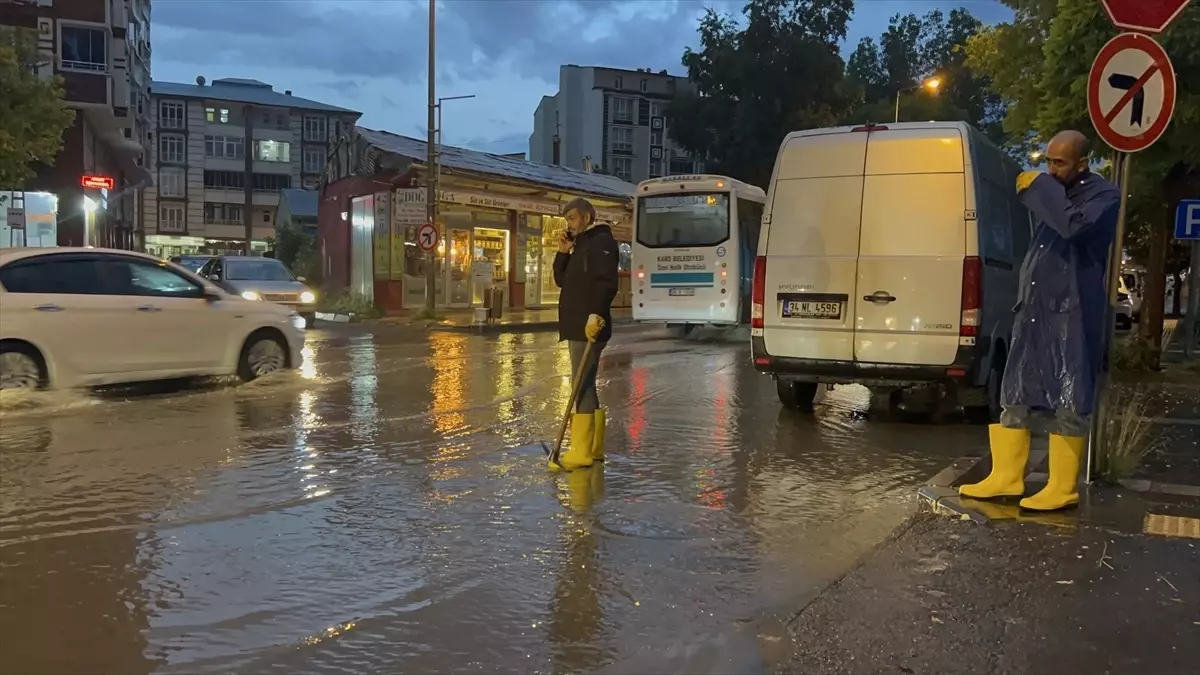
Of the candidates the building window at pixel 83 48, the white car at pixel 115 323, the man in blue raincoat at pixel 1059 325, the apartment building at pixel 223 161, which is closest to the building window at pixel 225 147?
the apartment building at pixel 223 161

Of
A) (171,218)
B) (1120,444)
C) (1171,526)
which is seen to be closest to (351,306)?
(1120,444)

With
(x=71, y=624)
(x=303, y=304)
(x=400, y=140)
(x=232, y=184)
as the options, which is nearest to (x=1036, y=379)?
(x=71, y=624)

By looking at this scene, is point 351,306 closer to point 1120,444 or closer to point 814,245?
point 814,245

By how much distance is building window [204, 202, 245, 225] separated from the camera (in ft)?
258

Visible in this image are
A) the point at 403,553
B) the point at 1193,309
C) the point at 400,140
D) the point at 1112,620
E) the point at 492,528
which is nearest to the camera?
the point at 1112,620

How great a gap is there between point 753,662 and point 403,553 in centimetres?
213

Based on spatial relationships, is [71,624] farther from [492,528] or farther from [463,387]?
[463,387]

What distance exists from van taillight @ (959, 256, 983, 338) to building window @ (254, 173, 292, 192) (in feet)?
256

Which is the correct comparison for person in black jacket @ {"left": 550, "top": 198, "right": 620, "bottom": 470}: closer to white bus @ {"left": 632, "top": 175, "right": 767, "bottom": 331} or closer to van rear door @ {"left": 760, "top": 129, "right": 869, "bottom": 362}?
van rear door @ {"left": 760, "top": 129, "right": 869, "bottom": 362}

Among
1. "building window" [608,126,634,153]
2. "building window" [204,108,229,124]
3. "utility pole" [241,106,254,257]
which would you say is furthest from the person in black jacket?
"building window" [204,108,229,124]

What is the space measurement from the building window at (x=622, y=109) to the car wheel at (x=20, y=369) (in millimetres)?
68190

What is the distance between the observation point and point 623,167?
76.9 m

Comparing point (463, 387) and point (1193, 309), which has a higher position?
point (1193, 309)

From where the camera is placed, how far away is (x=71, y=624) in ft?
13.8
